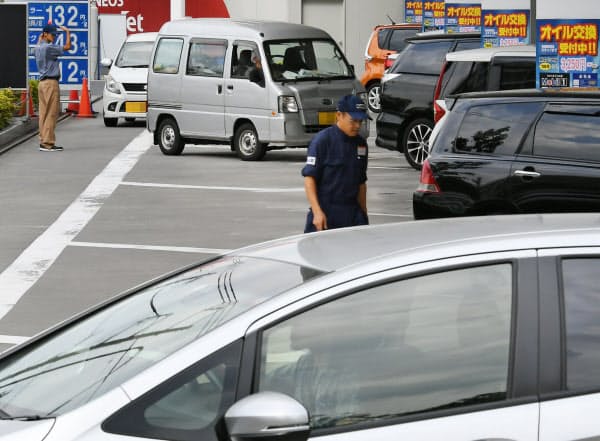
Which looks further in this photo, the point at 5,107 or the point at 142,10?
the point at 142,10

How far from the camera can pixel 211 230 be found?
48.9 feet

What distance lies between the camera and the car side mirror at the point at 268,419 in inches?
143

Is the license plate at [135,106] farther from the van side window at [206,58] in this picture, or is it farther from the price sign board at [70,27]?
the van side window at [206,58]

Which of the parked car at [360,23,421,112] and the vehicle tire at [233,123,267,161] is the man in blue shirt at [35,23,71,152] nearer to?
the vehicle tire at [233,123,267,161]

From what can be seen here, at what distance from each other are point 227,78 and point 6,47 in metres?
7.42

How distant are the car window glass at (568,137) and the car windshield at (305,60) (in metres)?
12.0

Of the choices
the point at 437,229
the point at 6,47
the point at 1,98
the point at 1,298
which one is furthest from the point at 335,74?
the point at 437,229

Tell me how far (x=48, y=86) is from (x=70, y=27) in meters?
8.87

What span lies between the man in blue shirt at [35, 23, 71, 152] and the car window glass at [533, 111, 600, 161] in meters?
14.6

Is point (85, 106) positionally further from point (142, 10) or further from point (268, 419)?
point (268, 419)

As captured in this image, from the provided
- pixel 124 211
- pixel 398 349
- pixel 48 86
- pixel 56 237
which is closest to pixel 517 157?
pixel 56 237

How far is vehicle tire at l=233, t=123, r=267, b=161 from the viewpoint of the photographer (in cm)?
2241

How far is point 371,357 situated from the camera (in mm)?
3980

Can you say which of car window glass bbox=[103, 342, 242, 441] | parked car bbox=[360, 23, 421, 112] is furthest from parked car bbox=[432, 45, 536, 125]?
parked car bbox=[360, 23, 421, 112]
